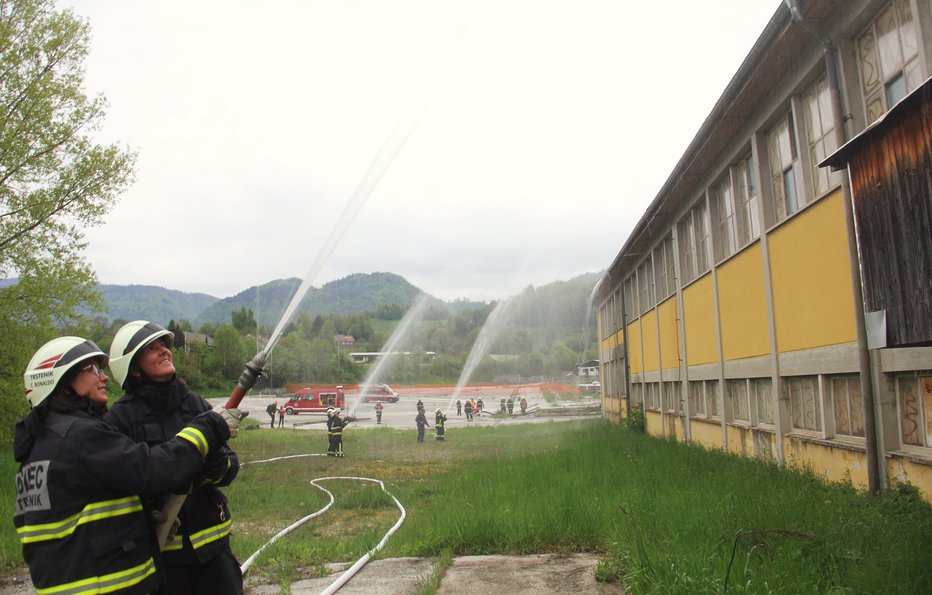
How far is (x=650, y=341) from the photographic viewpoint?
21203 mm

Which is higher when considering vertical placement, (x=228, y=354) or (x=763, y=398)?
(x=228, y=354)

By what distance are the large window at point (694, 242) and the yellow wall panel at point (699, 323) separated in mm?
474

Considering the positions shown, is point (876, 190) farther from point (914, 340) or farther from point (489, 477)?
point (489, 477)

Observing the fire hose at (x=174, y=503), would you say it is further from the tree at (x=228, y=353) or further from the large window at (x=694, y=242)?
the tree at (x=228, y=353)

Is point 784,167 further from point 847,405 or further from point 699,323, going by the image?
point 699,323

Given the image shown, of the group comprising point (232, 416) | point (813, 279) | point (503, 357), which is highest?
point (503, 357)

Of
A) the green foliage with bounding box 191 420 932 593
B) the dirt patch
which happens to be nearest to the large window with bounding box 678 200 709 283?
the green foliage with bounding box 191 420 932 593

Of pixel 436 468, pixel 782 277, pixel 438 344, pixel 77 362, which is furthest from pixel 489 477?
pixel 438 344

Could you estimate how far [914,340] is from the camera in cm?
468

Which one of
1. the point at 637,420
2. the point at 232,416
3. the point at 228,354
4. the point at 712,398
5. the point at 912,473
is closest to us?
the point at 232,416

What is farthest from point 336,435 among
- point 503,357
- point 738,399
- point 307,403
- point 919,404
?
point 503,357

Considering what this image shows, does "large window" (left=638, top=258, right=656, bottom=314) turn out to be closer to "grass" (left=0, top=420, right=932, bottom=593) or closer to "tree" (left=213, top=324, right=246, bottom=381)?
"grass" (left=0, top=420, right=932, bottom=593)

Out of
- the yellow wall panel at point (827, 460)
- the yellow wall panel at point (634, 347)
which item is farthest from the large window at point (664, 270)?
the yellow wall panel at point (827, 460)

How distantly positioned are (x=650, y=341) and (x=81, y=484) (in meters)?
20.0
